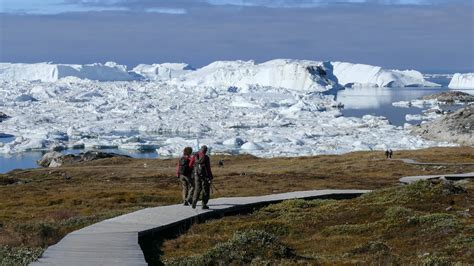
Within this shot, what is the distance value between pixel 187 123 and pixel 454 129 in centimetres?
4377

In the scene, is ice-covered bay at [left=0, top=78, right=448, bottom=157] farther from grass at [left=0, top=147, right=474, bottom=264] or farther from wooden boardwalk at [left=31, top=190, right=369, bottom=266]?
wooden boardwalk at [left=31, top=190, right=369, bottom=266]

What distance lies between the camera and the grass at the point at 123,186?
18391 mm

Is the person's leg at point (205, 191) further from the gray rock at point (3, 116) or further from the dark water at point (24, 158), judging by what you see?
the gray rock at point (3, 116)

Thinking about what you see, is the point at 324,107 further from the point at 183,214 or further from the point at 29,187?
the point at 183,214

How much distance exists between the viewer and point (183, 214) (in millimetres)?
19297

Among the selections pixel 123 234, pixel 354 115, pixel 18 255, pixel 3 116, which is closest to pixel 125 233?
pixel 123 234

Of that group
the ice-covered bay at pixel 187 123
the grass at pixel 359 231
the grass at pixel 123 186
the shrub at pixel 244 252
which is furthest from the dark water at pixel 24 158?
the shrub at pixel 244 252

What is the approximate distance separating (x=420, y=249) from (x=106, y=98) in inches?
6075

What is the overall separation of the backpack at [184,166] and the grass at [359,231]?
5.83 feet

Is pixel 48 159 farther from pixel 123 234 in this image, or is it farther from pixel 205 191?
pixel 123 234

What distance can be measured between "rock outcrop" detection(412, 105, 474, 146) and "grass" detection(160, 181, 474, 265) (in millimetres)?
67078

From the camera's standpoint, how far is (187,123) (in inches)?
4601

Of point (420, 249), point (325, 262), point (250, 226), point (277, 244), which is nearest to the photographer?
point (325, 262)

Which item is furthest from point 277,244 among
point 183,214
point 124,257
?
point 183,214
